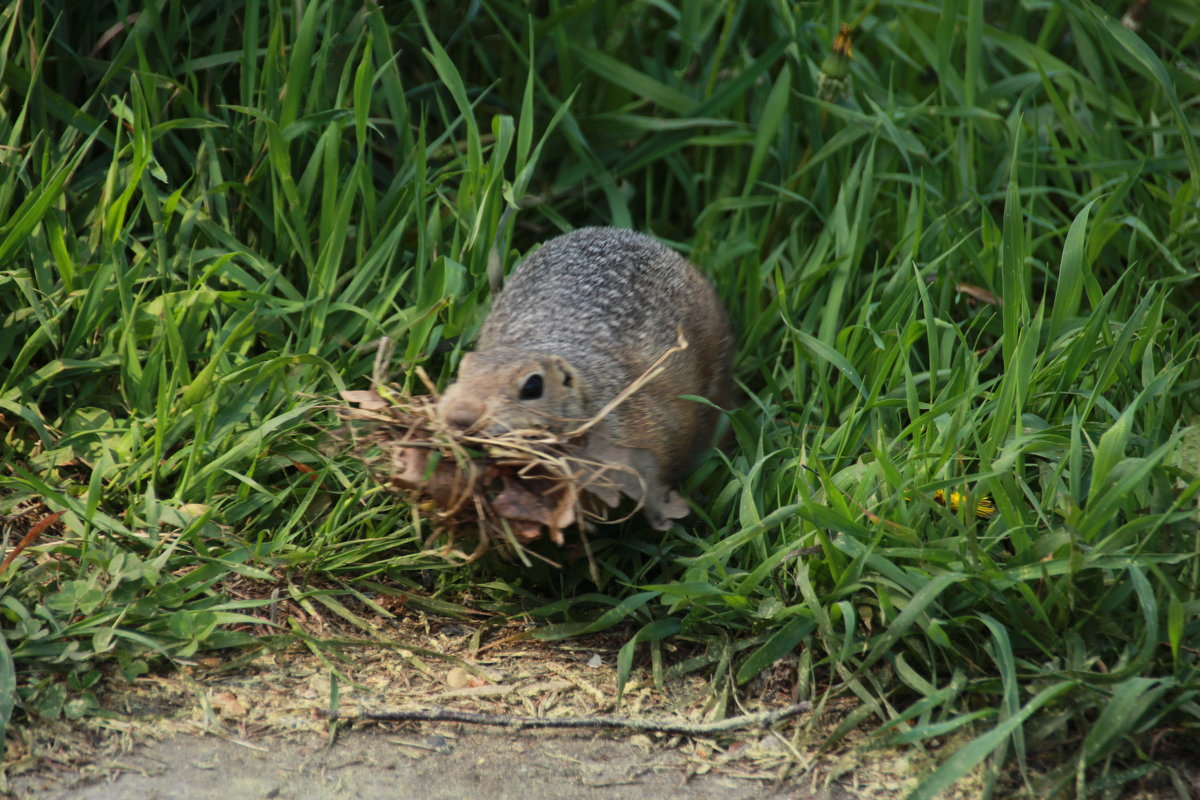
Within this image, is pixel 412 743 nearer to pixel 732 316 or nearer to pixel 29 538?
pixel 29 538

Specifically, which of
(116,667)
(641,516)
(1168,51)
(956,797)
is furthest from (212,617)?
(1168,51)

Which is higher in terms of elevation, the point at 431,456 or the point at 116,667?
the point at 431,456

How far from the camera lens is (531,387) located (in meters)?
3.09

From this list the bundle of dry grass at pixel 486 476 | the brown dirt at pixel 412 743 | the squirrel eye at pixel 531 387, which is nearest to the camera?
the brown dirt at pixel 412 743

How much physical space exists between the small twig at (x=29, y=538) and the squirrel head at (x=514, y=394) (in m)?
1.05

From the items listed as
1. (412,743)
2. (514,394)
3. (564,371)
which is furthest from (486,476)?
(412,743)

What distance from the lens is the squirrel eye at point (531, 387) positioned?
307cm

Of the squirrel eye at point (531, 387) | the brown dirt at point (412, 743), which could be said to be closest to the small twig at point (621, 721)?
the brown dirt at point (412, 743)

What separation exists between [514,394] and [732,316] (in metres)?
1.50

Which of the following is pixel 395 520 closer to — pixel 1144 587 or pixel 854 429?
pixel 854 429

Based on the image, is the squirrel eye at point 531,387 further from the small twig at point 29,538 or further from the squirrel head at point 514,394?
the small twig at point 29,538

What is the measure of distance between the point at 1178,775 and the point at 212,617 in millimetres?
2234

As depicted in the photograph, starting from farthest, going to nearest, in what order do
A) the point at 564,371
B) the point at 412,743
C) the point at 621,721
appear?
the point at 564,371, the point at 621,721, the point at 412,743

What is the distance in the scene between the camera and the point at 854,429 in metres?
3.38
